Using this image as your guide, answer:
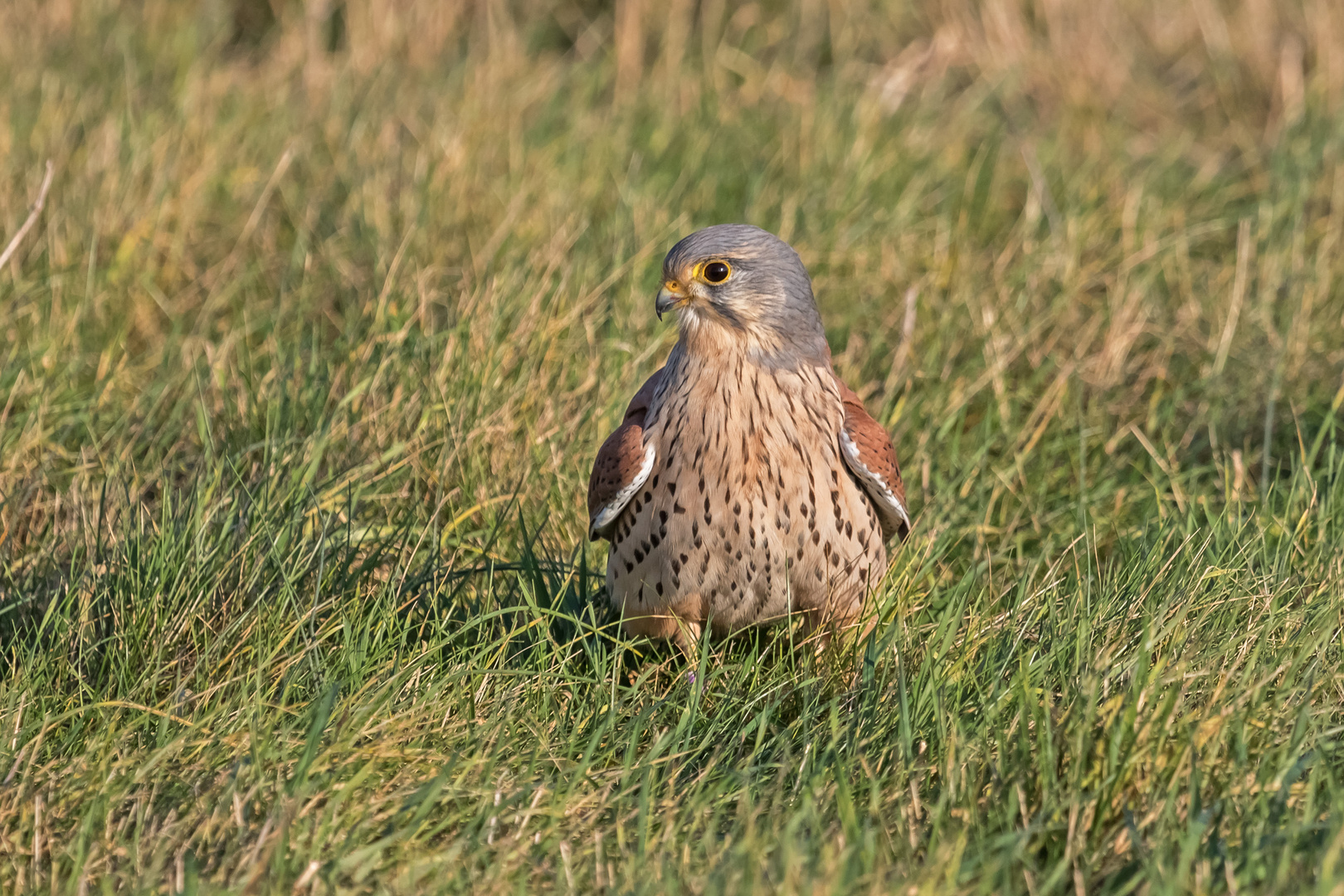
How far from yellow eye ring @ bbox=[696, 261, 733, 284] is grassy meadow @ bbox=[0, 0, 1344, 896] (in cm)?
98

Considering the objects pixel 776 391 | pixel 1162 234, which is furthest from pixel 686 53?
pixel 776 391

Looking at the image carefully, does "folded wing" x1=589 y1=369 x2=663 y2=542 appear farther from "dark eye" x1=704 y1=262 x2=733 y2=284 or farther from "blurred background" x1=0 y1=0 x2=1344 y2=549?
"blurred background" x1=0 y1=0 x2=1344 y2=549

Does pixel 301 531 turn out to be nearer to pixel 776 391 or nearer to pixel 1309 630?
pixel 776 391

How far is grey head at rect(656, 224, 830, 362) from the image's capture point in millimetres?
4012

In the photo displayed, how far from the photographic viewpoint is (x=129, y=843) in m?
3.13

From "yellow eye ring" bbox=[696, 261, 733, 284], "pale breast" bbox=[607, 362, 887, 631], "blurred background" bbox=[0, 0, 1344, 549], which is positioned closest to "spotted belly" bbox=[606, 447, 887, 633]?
"pale breast" bbox=[607, 362, 887, 631]

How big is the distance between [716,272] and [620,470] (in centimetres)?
61

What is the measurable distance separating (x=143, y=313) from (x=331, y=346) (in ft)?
3.16

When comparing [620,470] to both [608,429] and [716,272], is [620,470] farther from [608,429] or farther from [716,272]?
[608,429]

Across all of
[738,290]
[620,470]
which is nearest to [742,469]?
[620,470]

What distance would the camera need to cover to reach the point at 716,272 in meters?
4.02

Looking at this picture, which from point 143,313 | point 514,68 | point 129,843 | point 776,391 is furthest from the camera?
point 514,68

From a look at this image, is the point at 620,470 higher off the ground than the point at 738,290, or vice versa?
the point at 738,290

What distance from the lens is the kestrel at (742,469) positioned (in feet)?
12.9
